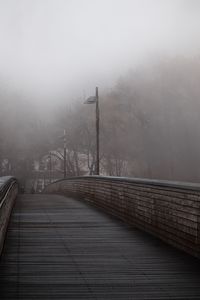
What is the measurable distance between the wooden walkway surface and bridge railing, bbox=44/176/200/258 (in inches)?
10.1

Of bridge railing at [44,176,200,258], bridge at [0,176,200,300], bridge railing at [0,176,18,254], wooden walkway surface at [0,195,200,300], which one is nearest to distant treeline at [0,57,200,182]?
bridge railing at [44,176,200,258]

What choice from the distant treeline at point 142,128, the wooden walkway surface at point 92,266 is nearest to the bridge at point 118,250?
the wooden walkway surface at point 92,266

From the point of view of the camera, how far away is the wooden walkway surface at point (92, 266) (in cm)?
667

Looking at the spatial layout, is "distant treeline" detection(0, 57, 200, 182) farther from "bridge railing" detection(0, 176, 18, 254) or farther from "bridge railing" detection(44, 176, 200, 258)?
"bridge railing" detection(0, 176, 18, 254)

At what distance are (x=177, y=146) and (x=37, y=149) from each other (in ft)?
94.3

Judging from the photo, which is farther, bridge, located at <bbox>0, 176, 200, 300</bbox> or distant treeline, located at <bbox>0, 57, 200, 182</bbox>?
distant treeline, located at <bbox>0, 57, 200, 182</bbox>

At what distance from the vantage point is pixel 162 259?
8.95 m

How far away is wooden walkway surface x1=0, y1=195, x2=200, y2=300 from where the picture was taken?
6668mm

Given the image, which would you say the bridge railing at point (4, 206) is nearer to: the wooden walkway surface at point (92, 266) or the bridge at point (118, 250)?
the bridge at point (118, 250)

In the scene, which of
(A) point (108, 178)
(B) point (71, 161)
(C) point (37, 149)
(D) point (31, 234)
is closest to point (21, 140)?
(C) point (37, 149)

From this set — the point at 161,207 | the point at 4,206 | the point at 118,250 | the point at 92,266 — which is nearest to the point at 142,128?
the point at 161,207

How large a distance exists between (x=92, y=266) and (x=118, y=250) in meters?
1.66

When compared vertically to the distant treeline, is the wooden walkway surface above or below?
below

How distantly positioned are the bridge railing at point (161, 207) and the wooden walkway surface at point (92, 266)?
10.1 inches
